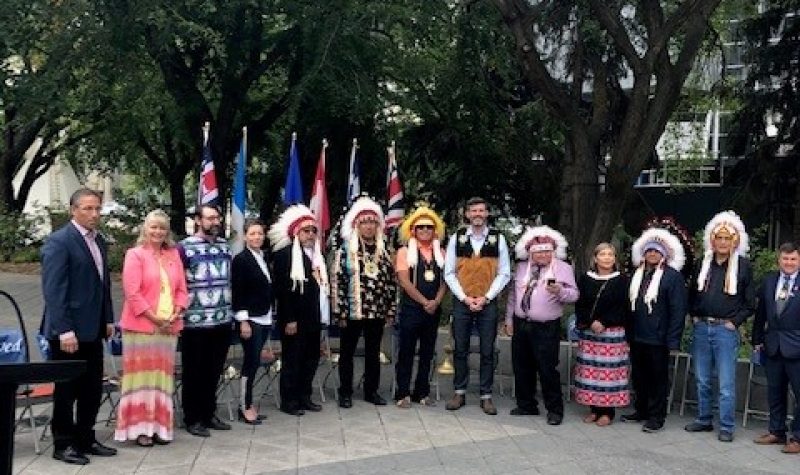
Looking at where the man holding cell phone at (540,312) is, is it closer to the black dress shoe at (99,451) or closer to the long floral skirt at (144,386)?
the long floral skirt at (144,386)

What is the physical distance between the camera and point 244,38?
14.6m

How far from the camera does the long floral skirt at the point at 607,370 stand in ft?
26.0

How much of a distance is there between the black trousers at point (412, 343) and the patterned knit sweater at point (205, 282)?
1.76 metres

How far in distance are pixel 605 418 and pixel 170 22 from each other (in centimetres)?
767

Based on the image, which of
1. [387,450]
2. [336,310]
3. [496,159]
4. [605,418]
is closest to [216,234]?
[336,310]

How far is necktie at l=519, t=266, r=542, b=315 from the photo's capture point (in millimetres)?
8016

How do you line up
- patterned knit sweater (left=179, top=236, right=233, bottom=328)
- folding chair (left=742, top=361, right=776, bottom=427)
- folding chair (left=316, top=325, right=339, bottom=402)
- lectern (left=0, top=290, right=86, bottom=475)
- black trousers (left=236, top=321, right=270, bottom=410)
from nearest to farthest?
lectern (left=0, top=290, right=86, bottom=475), patterned knit sweater (left=179, top=236, right=233, bottom=328), black trousers (left=236, top=321, right=270, bottom=410), folding chair (left=742, top=361, right=776, bottom=427), folding chair (left=316, top=325, right=339, bottom=402)

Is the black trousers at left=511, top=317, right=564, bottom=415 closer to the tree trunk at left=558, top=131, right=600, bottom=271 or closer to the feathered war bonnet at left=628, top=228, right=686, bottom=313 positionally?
the feathered war bonnet at left=628, top=228, right=686, bottom=313

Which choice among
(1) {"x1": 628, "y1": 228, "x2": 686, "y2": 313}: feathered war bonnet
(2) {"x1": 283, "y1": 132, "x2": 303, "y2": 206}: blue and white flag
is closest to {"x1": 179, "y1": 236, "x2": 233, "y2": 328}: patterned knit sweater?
(2) {"x1": 283, "y1": 132, "x2": 303, "y2": 206}: blue and white flag

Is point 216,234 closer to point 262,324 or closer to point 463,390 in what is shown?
point 262,324

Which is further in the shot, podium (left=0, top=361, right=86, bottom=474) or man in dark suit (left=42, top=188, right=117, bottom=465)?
man in dark suit (left=42, top=188, right=117, bottom=465)

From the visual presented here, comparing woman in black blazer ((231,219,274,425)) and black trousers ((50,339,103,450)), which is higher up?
woman in black blazer ((231,219,274,425))

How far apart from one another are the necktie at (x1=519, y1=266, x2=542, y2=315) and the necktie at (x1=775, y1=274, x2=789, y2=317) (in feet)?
6.26

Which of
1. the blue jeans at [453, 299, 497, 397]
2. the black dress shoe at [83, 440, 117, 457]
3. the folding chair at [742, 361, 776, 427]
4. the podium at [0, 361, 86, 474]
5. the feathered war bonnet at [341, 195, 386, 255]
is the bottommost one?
the black dress shoe at [83, 440, 117, 457]
